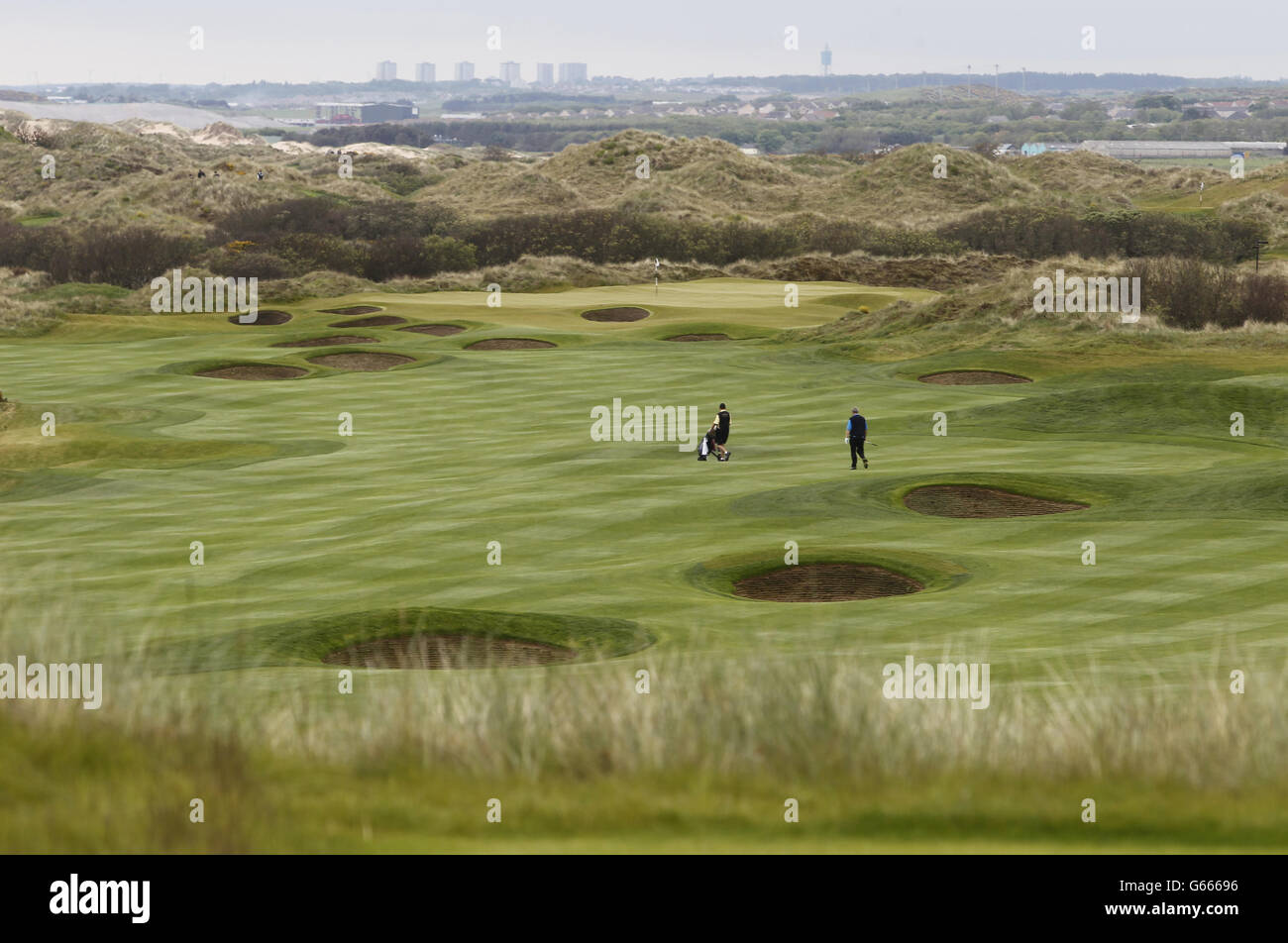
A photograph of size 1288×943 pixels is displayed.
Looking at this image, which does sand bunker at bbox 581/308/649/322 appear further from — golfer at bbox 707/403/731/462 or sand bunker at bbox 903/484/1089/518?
sand bunker at bbox 903/484/1089/518

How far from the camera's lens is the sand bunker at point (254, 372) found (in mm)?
66812

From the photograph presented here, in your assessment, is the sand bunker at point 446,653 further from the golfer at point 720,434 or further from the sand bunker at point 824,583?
the golfer at point 720,434

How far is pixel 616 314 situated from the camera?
8875 cm

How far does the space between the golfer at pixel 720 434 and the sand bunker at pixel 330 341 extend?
131 ft

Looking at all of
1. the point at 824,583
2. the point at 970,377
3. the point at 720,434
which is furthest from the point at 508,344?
the point at 824,583

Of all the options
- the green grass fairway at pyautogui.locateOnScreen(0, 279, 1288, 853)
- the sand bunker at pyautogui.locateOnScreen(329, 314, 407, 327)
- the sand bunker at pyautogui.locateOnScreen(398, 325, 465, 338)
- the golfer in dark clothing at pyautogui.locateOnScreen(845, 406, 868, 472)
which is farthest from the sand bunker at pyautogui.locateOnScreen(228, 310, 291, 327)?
the golfer in dark clothing at pyautogui.locateOnScreen(845, 406, 868, 472)

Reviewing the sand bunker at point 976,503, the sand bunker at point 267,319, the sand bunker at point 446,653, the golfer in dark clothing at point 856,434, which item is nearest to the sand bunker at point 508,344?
the sand bunker at point 267,319

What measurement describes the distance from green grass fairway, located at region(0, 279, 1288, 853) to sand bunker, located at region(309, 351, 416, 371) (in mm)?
1805

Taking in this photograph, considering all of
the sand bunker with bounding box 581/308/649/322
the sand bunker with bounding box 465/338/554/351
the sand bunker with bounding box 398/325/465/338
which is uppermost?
the sand bunker with bounding box 581/308/649/322

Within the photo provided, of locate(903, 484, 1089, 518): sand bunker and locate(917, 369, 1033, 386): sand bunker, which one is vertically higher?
locate(917, 369, 1033, 386): sand bunker

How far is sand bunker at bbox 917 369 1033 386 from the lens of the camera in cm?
6069

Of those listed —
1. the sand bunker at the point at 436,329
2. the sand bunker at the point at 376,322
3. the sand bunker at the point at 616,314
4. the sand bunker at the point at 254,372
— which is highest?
the sand bunker at the point at 616,314

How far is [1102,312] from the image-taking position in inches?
2729

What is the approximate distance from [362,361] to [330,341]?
7199 millimetres
